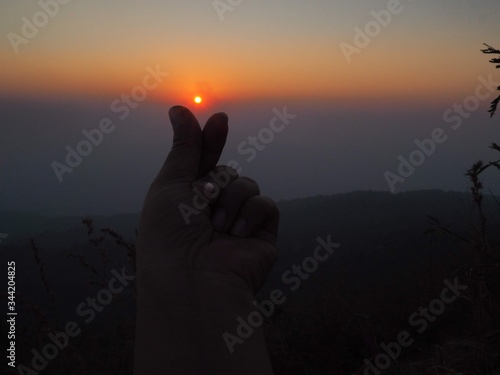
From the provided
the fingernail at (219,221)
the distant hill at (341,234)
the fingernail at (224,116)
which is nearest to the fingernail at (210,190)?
the fingernail at (219,221)

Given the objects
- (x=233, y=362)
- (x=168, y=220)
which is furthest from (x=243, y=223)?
(x=233, y=362)

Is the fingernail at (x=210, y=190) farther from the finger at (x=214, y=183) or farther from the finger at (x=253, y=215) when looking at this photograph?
the finger at (x=253, y=215)

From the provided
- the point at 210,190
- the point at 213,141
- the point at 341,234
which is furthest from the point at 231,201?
the point at 341,234

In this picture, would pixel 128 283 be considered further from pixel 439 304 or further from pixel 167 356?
pixel 439 304

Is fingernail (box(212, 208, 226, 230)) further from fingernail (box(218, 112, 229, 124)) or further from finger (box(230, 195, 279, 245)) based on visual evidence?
fingernail (box(218, 112, 229, 124))

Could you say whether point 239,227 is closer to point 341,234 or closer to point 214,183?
point 214,183

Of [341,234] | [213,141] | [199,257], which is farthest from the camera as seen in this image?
[341,234]
